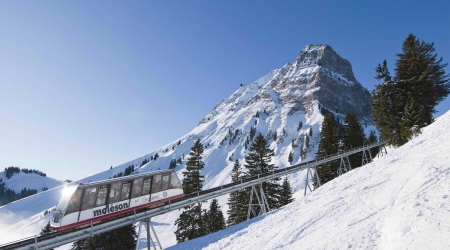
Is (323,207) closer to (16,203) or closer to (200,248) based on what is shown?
(200,248)

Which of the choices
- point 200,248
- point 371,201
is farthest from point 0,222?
point 371,201

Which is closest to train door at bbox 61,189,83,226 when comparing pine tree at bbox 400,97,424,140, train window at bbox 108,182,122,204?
train window at bbox 108,182,122,204

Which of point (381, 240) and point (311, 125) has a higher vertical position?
point (311, 125)

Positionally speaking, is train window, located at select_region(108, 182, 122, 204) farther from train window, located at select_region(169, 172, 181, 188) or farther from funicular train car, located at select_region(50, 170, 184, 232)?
train window, located at select_region(169, 172, 181, 188)

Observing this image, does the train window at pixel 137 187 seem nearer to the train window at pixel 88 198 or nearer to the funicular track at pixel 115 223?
the funicular track at pixel 115 223

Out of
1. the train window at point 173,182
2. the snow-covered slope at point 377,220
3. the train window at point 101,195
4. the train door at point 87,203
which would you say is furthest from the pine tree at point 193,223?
the snow-covered slope at point 377,220

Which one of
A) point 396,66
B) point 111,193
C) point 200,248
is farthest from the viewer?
point 396,66

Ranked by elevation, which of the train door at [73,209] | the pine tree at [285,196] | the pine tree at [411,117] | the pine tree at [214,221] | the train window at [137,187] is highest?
the pine tree at [411,117]

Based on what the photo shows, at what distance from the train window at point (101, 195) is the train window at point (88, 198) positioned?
0.29 meters

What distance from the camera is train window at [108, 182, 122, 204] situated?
1801 cm

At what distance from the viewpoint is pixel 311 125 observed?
17312 centimetres

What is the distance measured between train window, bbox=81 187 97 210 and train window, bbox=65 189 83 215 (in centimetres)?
31

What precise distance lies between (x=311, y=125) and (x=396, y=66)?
14408 centimetres

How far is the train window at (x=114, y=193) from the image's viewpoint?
18.0 meters
